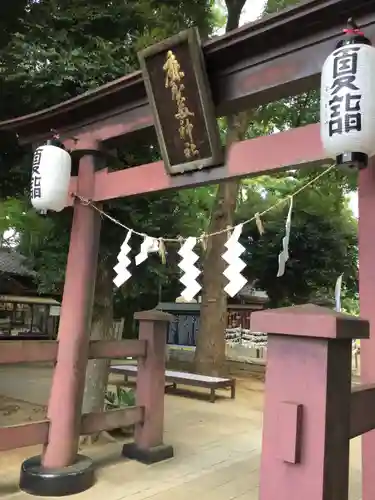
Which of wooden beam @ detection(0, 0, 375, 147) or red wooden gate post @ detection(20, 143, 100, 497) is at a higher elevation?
wooden beam @ detection(0, 0, 375, 147)

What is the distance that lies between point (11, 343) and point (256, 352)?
11.7 metres

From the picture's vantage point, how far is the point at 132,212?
19.0 feet

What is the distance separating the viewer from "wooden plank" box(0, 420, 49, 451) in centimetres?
371

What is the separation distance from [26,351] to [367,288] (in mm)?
2667

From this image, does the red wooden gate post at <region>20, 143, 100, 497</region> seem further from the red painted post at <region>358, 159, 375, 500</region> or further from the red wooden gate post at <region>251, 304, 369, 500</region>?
the red wooden gate post at <region>251, 304, 369, 500</region>

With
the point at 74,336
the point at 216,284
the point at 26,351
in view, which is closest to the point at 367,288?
the point at 74,336

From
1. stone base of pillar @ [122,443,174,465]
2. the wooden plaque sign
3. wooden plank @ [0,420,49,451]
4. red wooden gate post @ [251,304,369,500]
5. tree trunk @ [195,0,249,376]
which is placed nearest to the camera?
red wooden gate post @ [251,304,369,500]

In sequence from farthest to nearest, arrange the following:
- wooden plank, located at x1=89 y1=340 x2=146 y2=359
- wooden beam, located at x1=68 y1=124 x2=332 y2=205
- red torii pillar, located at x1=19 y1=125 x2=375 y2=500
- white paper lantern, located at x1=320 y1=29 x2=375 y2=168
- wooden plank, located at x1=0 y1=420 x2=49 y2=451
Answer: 1. wooden plank, located at x1=89 y1=340 x2=146 y2=359
2. wooden plank, located at x1=0 y1=420 x2=49 y2=451
3. wooden beam, located at x1=68 y1=124 x2=332 y2=205
4. red torii pillar, located at x1=19 y1=125 x2=375 y2=500
5. white paper lantern, located at x1=320 y1=29 x2=375 y2=168

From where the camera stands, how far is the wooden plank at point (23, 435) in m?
3.71

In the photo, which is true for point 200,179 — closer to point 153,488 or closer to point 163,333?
point 163,333

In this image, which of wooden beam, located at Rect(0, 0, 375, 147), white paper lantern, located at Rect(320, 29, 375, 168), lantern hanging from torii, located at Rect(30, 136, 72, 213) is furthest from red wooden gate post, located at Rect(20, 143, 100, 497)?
white paper lantern, located at Rect(320, 29, 375, 168)

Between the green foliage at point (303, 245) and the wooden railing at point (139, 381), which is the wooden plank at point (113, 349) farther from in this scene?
the green foliage at point (303, 245)

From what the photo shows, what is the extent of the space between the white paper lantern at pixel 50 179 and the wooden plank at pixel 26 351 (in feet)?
3.94

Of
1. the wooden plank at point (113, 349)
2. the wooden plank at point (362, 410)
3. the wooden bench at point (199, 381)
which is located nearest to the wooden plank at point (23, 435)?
the wooden plank at point (113, 349)
